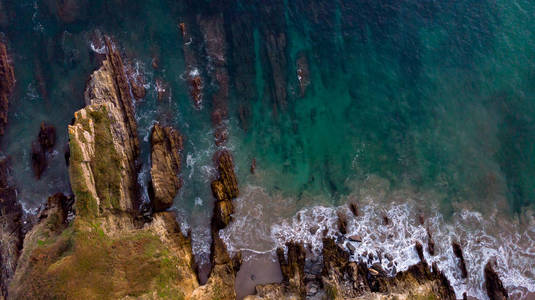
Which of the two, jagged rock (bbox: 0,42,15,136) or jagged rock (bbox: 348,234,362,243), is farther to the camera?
jagged rock (bbox: 0,42,15,136)

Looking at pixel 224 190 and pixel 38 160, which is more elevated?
pixel 38 160

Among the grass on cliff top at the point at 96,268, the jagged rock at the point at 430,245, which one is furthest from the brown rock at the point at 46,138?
the jagged rock at the point at 430,245

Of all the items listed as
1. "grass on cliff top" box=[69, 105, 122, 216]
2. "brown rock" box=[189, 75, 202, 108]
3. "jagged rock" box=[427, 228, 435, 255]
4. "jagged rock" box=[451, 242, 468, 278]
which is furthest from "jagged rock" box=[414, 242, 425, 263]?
"grass on cliff top" box=[69, 105, 122, 216]

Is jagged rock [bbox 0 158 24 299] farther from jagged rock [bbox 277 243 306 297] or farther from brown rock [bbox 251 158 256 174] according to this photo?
jagged rock [bbox 277 243 306 297]

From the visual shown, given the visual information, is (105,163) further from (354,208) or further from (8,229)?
(354,208)

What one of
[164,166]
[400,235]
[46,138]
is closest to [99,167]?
[164,166]
